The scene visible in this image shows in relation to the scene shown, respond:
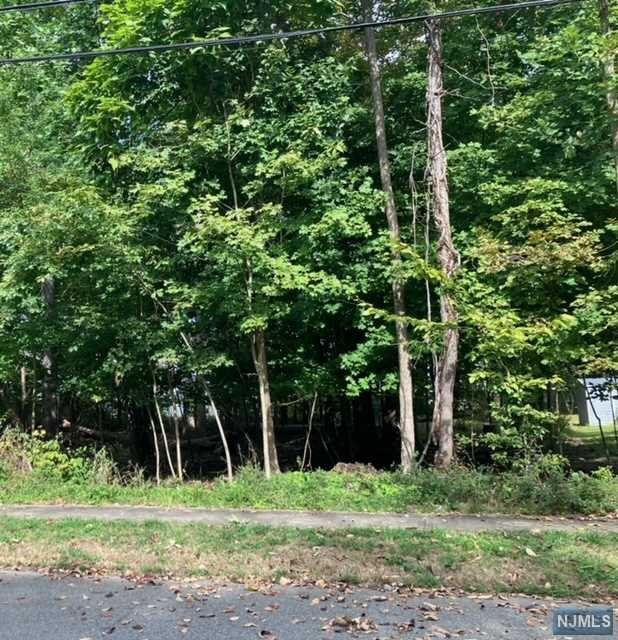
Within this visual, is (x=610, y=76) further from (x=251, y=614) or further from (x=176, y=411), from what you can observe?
(x=176, y=411)

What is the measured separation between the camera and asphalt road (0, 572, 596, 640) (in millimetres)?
4441

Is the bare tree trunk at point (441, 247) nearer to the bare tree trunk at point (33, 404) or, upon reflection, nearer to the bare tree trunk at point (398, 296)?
the bare tree trunk at point (398, 296)

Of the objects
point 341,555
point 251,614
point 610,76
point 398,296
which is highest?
point 610,76

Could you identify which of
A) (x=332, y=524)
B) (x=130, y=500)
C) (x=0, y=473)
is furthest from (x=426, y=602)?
(x=0, y=473)

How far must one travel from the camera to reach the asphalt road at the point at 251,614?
14.6ft

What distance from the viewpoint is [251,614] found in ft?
15.7

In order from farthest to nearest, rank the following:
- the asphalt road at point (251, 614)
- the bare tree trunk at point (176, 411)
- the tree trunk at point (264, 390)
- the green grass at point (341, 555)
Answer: the bare tree trunk at point (176, 411), the tree trunk at point (264, 390), the green grass at point (341, 555), the asphalt road at point (251, 614)

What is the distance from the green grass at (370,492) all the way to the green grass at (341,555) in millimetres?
1272

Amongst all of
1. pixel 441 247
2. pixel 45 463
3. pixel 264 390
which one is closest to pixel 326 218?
pixel 441 247

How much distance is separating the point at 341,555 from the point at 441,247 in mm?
5335

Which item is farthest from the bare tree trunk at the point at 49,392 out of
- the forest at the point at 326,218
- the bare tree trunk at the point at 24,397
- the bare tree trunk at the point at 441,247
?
the bare tree trunk at the point at 441,247

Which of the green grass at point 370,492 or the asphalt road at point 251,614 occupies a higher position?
the green grass at point 370,492

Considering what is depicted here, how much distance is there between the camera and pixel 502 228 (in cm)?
961

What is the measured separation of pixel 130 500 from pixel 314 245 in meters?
4.70
